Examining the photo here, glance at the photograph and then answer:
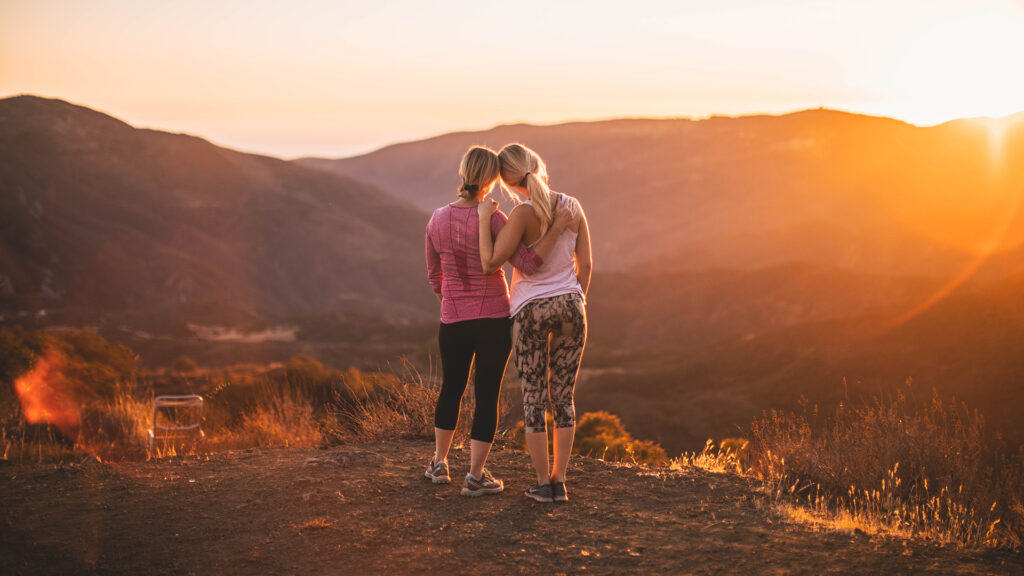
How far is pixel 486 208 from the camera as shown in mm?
3646

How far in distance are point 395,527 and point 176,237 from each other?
7011 centimetres

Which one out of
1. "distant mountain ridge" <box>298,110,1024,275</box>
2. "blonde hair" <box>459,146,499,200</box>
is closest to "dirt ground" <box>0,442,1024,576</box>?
"blonde hair" <box>459,146,499,200</box>

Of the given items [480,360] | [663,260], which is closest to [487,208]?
[480,360]

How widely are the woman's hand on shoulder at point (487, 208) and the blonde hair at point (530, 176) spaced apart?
0.41ft

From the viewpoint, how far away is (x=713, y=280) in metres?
67.8

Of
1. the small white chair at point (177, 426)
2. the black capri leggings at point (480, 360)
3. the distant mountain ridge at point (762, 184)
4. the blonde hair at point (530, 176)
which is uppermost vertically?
the distant mountain ridge at point (762, 184)

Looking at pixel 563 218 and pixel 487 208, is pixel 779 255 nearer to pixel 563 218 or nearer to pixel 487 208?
pixel 563 218

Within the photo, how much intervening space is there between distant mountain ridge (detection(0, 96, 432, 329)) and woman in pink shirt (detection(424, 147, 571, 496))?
179 ft

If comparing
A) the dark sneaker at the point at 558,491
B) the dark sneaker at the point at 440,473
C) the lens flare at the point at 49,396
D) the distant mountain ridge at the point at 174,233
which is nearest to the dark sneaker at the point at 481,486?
the dark sneaker at the point at 440,473

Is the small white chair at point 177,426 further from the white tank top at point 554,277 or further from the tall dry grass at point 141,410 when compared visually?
the white tank top at point 554,277

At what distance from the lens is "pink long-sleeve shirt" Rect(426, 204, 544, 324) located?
148 inches

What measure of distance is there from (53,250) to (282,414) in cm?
6091

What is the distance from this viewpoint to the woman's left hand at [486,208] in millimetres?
3637

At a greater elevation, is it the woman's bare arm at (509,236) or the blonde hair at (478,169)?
the blonde hair at (478,169)
